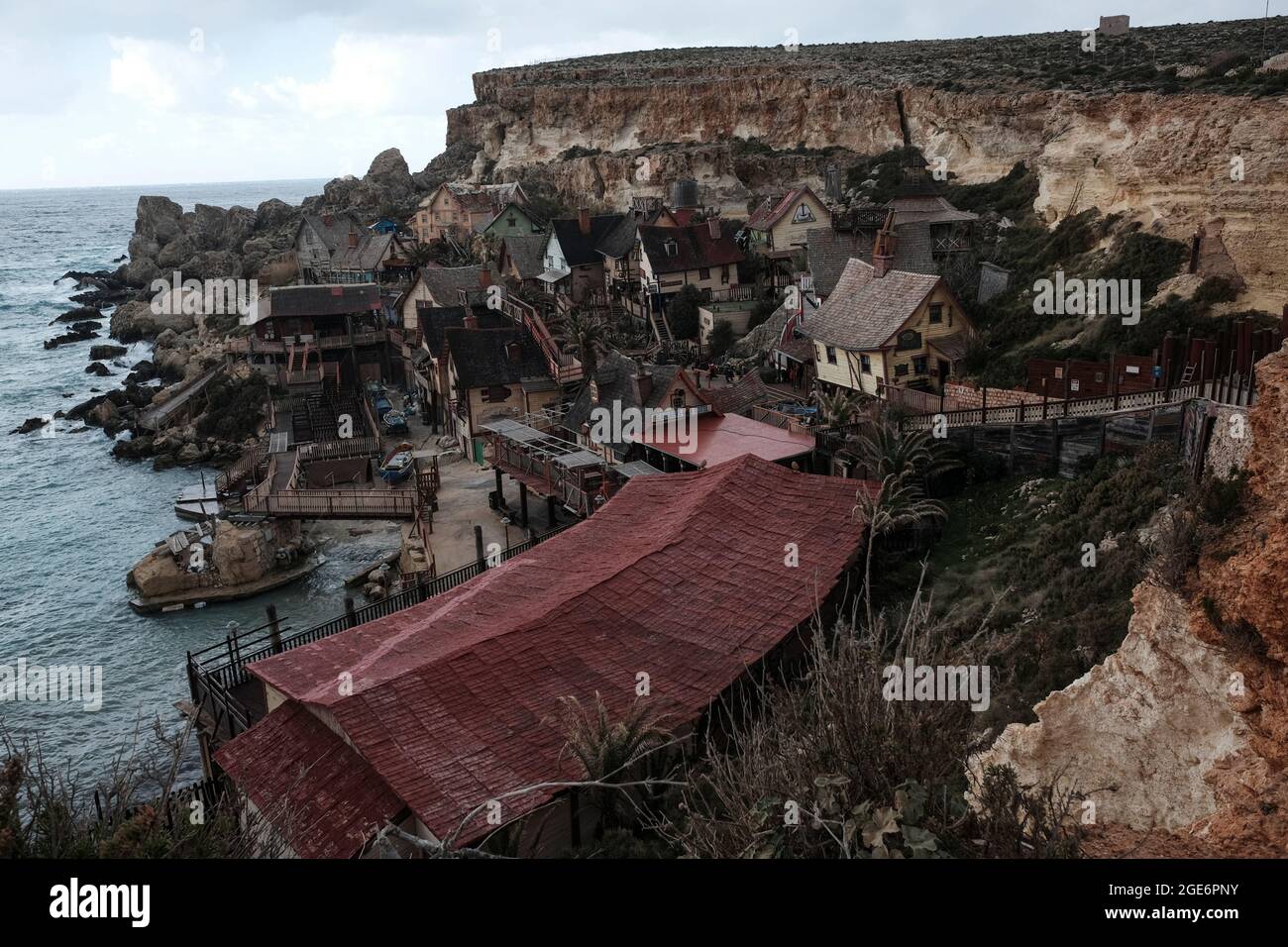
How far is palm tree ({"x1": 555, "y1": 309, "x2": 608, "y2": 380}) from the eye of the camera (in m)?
52.3

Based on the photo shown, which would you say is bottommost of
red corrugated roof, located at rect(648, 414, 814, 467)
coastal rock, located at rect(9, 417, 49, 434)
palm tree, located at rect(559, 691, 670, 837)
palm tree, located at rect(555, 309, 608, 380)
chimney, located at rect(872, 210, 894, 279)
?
palm tree, located at rect(559, 691, 670, 837)

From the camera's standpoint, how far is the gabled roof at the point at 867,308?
40469mm

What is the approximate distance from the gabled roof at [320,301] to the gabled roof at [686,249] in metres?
18.5

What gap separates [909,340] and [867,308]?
9.34 ft

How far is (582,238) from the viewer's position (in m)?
71.9

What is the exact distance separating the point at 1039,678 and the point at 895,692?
9213mm

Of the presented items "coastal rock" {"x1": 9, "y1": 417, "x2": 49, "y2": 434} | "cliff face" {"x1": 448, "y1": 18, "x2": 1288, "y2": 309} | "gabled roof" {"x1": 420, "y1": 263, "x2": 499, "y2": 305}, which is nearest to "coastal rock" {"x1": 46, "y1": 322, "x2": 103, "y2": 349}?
"coastal rock" {"x1": 9, "y1": 417, "x2": 49, "y2": 434}

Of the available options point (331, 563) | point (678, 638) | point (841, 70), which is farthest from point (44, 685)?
point (841, 70)

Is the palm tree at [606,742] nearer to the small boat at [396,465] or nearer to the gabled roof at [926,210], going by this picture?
the small boat at [396,465]

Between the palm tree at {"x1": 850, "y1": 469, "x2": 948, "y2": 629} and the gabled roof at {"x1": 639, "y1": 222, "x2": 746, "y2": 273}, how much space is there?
3591 cm

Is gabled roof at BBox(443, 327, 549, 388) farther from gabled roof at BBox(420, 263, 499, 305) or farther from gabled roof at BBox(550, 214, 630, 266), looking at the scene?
gabled roof at BBox(550, 214, 630, 266)

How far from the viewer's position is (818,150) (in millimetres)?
93750

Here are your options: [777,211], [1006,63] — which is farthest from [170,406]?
[1006,63]
